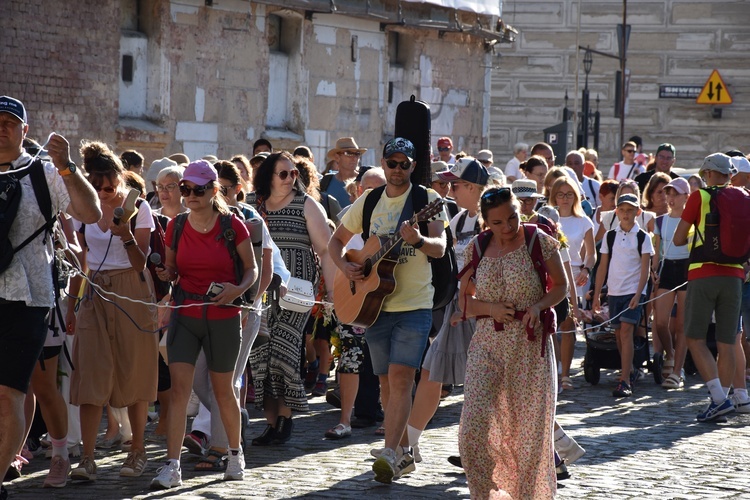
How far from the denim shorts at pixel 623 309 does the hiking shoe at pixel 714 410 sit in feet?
5.33

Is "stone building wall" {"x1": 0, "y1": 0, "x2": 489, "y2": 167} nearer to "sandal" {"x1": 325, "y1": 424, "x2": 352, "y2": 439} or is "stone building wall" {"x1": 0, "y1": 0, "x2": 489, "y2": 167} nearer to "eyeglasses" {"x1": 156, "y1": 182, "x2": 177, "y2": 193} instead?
"eyeglasses" {"x1": 156, "y1": 182, "x2": 177, "y2": 193}

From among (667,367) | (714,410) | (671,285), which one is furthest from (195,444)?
(667,367)

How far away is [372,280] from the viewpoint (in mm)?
8086

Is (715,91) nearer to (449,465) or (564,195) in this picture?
(564,195)

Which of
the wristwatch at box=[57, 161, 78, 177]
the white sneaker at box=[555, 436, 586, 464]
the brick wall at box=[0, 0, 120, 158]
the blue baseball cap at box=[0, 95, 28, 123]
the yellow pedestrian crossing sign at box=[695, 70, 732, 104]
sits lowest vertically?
the white sneaker at box=[555, 436, 586, 464]

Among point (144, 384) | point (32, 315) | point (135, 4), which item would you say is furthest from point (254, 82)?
point (32, 315)

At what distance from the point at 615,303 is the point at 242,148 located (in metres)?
8.99

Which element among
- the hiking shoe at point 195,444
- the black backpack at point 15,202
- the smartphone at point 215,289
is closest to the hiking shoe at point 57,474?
the hiking shoe at point 195,444

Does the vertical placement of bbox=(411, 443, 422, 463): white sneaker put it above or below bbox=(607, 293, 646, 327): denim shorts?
below

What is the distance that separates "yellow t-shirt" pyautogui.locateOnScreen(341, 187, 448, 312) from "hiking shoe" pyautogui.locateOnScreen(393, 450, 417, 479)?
870 mm

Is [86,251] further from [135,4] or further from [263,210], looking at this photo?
[135,4]

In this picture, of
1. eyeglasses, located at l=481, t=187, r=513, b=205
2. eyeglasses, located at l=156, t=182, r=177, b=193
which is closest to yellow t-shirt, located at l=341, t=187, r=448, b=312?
eyeglasses, located at l=481, t=187, r=513, b=205

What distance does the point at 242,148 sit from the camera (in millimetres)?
20375

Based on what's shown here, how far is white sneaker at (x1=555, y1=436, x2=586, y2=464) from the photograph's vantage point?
27.3ft
